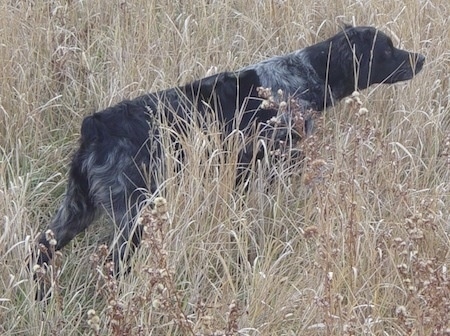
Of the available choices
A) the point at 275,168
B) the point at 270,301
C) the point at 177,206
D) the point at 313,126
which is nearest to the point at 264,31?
the point at 313,126

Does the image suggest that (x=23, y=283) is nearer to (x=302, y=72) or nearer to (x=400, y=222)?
(x=400, y=222)

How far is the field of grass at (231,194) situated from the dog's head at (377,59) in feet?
0.27

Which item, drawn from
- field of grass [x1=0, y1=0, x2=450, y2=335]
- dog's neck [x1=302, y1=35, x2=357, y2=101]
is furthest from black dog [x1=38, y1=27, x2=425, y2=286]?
field of grass [x1=0, y1=0, x2=450, y2=335]

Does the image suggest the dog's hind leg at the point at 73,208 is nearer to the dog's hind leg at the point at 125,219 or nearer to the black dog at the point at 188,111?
the black dog at the point at 188,111

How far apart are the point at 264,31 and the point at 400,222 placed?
208cm

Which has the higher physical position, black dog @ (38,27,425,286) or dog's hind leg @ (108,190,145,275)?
black dog @ (38,27,425,286)

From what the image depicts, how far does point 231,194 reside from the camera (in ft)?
12.6

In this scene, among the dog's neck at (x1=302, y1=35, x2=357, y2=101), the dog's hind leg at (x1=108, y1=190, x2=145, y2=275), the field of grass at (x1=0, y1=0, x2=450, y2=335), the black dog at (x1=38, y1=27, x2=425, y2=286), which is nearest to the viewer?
the field of grass at (x1=0, y1=0, x2=450, y2=335)

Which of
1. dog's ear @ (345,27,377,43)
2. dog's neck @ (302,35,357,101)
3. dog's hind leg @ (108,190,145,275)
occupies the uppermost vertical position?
dog's ear @ (345,27,377,43)

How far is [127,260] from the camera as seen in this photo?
12.1 ft

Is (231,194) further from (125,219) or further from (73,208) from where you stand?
(73,208)

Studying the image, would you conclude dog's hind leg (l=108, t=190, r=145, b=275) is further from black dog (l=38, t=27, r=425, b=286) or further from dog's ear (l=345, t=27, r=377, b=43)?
dog's ear (l=345, t=27, r=377, b=43)

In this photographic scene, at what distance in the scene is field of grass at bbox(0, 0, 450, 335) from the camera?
3070 millimetres

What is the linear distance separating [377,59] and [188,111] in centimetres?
127
